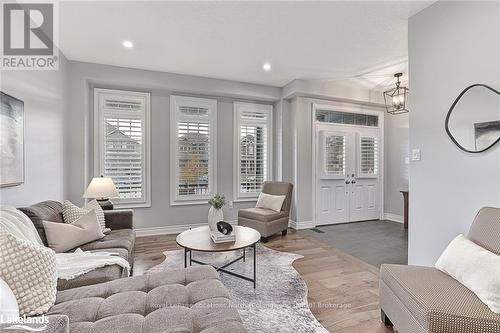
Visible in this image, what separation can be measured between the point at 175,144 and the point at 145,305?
3344 mm

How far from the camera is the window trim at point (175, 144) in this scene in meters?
4.38

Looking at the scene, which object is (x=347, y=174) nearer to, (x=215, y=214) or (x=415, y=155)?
(x=415, y=155)

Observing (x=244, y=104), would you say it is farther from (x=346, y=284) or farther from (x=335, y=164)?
(x=346, y=284)

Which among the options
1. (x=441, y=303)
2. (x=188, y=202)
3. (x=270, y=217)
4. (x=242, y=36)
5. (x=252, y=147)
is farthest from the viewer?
(x=252, y=147)

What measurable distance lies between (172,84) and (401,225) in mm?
5066

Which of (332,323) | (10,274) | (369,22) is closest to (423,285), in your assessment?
(332,323)

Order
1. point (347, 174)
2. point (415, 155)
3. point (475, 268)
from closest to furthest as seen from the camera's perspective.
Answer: point (475, 268), point (415, 155), point (347, 174)

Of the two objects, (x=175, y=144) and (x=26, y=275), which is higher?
(x=175, y=144)

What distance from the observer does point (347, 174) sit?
519 cm

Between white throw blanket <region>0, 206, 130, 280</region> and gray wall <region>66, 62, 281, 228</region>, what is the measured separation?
205cm

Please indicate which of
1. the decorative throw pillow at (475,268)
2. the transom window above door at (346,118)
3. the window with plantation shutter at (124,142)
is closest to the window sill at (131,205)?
the window with plantation shutter at (124,142)

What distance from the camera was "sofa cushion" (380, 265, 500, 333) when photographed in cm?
130

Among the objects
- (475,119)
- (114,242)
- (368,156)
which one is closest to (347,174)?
(368,156)

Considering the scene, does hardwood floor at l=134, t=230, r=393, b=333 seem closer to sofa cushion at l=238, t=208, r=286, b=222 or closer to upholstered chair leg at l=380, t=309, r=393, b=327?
upholstered chair leg at l=380, t=309, r=393, b=327
